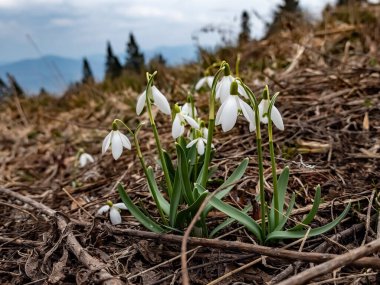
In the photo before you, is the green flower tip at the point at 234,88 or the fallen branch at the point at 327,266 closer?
the fallen branch at the point at 327,266

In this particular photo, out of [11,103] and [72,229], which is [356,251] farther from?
[11,103]

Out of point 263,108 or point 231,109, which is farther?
point 263,108

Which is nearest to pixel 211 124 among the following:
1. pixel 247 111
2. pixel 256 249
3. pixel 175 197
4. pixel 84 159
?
pixel 247 111

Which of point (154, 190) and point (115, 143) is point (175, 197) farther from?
point (115, 143)

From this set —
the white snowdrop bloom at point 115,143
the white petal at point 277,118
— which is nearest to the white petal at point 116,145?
the white snowdrop bloom at point 115,143

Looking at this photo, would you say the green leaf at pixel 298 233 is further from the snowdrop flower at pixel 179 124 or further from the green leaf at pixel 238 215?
the snowdrop flower at pixel 179 124

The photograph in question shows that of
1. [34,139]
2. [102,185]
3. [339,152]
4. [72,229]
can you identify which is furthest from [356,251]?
[34,139]

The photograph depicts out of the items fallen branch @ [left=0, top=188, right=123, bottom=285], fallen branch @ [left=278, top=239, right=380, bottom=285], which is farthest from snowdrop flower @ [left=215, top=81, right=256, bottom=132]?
fallen branch @ [left=0, top=188, right=123, bottom=285]
